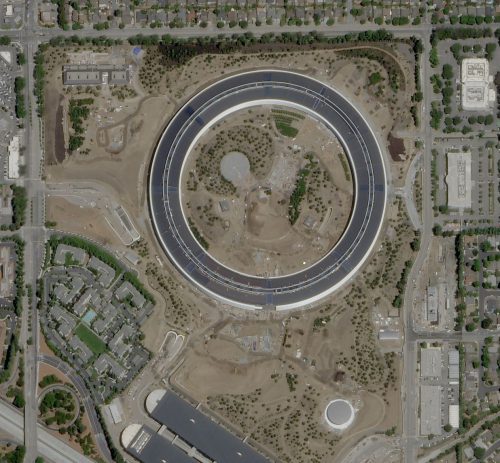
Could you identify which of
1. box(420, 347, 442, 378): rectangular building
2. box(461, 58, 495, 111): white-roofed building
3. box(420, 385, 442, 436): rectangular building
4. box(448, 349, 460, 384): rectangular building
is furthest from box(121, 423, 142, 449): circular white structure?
box(461, 58, 495, 111): white-roofed building

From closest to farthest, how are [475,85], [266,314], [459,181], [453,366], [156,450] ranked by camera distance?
[156,450], [266,314], [453,366], [459,181], [475,85]

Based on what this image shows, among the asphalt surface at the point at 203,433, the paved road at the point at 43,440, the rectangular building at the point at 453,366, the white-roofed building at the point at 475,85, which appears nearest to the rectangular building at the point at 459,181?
the white-roofed building at the point at 475,85

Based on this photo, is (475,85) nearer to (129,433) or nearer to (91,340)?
(91,340)

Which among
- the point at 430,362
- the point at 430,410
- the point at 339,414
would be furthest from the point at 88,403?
the point at 430,362

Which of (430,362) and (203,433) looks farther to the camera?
(430,362)

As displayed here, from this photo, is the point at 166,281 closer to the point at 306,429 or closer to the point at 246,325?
the point at 246,325

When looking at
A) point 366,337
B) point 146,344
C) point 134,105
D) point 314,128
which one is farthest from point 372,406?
point 134,105
